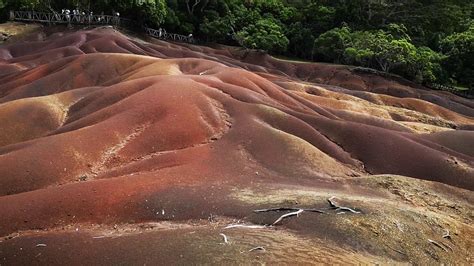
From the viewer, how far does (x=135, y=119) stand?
23.3 m

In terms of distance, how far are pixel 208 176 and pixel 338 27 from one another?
181ft

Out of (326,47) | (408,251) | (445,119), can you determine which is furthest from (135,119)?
(326,47)

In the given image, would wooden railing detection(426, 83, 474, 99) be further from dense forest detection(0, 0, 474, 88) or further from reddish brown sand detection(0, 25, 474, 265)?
reddish brown sand detection(0, 25, 474, 265)

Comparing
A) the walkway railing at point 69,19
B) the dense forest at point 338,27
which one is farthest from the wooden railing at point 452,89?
the walkway railing at point 69,19

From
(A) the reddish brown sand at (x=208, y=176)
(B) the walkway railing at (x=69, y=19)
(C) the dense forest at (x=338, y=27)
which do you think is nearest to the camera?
(A) the reddish brown sand at (x=208, y=176)

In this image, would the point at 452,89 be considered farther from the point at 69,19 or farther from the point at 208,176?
the point at 208,176

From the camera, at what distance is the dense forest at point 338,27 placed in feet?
188

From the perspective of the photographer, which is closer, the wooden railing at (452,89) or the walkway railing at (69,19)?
the wooden railing at (452,89)

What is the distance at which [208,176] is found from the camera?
1833 centimetres

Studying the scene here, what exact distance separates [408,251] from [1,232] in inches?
430

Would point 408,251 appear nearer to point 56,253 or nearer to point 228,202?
point 228,202

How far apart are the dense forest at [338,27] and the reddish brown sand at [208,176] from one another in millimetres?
26717

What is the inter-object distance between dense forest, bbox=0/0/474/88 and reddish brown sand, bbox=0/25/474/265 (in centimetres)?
2672

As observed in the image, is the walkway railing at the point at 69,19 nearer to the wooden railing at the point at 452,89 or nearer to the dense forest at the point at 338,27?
the dense forest at the point at 338,27
